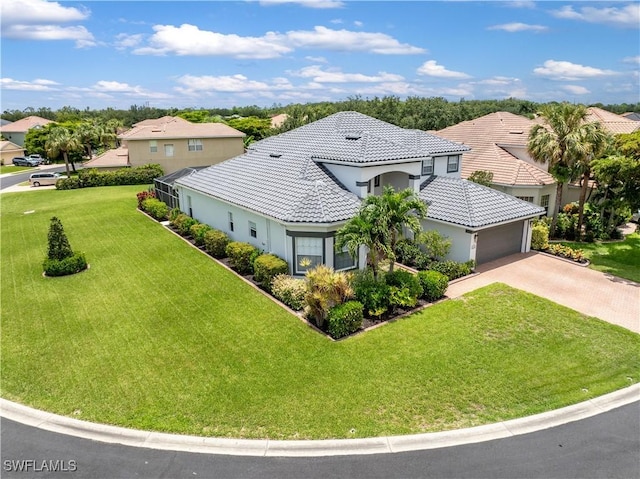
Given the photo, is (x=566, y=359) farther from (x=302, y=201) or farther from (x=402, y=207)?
(x=302, y=201)

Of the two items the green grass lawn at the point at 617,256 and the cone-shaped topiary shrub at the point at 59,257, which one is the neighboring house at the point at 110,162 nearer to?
the cone-shaped topiary shrub at the point at 59,257

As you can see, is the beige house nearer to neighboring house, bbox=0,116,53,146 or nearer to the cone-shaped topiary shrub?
the cone-shaped topiary shrub

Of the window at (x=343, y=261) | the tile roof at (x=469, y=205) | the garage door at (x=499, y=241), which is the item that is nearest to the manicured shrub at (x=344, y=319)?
the window at (x=343, y=261)

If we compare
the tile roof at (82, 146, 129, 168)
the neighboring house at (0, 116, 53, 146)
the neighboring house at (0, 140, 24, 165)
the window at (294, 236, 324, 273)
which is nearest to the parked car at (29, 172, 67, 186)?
the tile roof at (82, 146, 129, 168)

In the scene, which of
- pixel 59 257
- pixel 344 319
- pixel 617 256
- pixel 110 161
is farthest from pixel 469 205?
pixel 110 161

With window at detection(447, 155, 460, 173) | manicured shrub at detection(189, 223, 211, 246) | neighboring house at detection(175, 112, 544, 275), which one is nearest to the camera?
neighboring house at detection(175, 112, 544, 275)

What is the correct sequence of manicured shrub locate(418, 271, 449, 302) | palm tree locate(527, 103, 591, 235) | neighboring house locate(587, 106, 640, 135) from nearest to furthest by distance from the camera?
manicured shrub locate(418, 271, 449, 302), palm tree locate(527, 103, 591, 235), neighboring house locate(587, 106, 640, 135)
